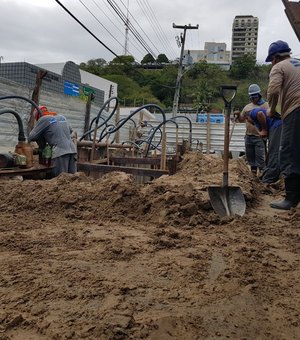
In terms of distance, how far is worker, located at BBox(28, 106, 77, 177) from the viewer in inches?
234

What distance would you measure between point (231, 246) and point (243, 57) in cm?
6938

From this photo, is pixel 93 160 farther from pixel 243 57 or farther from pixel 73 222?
pixel 243 57

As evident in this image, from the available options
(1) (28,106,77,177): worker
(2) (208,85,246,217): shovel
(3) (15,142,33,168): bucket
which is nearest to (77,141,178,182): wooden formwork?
(1) (28,106,77,177): worker

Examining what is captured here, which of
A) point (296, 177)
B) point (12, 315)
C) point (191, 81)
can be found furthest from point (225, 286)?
point (191, 81)

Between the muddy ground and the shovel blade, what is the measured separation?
0.32ft

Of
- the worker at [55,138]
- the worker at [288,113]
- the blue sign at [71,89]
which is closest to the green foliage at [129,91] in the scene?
the blue sign at [71,89]

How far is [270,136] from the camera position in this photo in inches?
257

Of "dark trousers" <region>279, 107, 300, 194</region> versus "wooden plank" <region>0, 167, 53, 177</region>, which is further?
"wooden plank" <region>0, 167, 53, 177</region>

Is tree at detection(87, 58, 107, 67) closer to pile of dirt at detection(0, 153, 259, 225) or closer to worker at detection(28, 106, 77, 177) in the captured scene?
worker at detection(28, 106, 77, 177)

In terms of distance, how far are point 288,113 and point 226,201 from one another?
3.66 feet

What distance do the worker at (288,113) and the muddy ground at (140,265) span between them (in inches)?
10.7

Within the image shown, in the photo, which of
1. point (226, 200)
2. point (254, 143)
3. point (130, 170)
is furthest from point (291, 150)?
point (254, 143)

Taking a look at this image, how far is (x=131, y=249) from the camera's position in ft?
8.80

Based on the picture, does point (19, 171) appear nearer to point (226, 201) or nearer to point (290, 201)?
point (226, 201)
